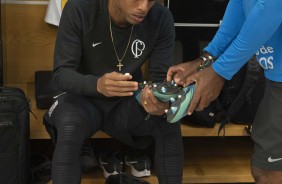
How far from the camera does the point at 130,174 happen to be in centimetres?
182

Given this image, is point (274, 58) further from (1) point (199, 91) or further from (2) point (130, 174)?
(2) point (130, 174)

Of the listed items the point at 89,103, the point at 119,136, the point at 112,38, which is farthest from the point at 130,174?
the point at 112,38

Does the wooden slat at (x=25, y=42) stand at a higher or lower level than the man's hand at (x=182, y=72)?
lower

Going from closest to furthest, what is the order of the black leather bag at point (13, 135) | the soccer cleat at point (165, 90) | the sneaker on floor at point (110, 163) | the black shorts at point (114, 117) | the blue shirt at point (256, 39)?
the blue shirt at point (256, 39) → the soccer cleat at point (165, 90) → the black shorts at point (114, 117) → the black leather bag at point (13, 135) → the sneaker on floor at point (110, 163)

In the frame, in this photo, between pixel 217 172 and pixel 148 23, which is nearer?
pixel 148 23

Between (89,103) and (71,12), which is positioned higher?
(71,12)

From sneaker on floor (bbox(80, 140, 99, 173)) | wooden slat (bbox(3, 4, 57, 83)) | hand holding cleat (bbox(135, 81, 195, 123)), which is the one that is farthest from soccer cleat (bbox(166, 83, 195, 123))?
wooden slat (bbox(3, 4, 57, 83))

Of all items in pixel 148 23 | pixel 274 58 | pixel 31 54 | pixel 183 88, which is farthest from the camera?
pixel 31 54

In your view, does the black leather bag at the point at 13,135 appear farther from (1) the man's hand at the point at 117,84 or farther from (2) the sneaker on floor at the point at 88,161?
(1) the man's hand at the point at 117,84

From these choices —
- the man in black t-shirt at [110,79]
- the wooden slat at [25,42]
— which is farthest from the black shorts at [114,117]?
the wooden slat at [25,42]

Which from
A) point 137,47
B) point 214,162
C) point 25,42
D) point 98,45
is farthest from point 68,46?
point 214,162

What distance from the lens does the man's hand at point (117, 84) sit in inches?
51.9

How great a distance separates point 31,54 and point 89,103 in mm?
797

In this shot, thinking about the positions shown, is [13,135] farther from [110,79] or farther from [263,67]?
[263,67]
